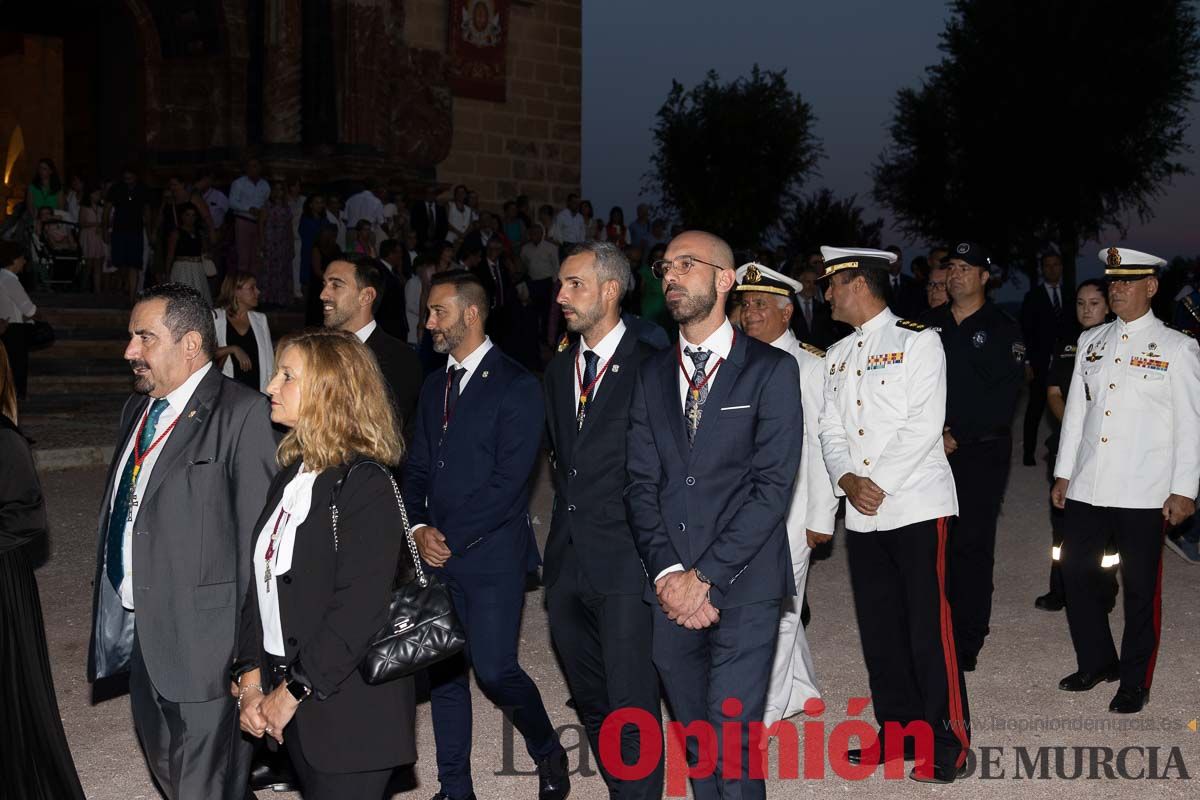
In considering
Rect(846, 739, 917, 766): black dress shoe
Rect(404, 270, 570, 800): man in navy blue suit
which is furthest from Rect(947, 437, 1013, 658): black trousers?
Rect(404, 270, 570, 800): man in navy blue suit

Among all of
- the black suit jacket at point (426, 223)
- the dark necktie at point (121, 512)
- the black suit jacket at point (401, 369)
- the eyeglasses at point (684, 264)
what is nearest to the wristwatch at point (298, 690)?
the dark necktie at point (121, 512)

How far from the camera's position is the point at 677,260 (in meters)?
4.23

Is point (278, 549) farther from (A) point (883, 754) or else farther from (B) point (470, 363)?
(A) point (883, 754)

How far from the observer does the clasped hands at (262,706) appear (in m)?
3.33

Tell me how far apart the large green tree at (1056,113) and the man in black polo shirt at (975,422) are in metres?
28.2

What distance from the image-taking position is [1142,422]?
20.1ft

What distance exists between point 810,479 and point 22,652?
3376mm

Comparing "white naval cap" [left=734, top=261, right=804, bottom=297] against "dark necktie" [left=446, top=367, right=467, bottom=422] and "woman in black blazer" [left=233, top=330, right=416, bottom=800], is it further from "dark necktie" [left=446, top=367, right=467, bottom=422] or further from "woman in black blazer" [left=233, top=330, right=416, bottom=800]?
"woman in black blazer" [left=233, top=330, right=416, bottom=800]

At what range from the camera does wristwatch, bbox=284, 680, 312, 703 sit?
3328mm

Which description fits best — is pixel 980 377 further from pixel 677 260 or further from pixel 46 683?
→ pixel 46 683

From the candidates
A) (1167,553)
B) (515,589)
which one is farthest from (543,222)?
(515,589)

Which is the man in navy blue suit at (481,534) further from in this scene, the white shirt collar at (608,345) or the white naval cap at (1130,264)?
the white naval cap at (1130,264)

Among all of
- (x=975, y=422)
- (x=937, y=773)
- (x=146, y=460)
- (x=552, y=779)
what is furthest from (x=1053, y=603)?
(x=146, y=460)

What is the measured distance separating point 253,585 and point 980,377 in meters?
4.79
